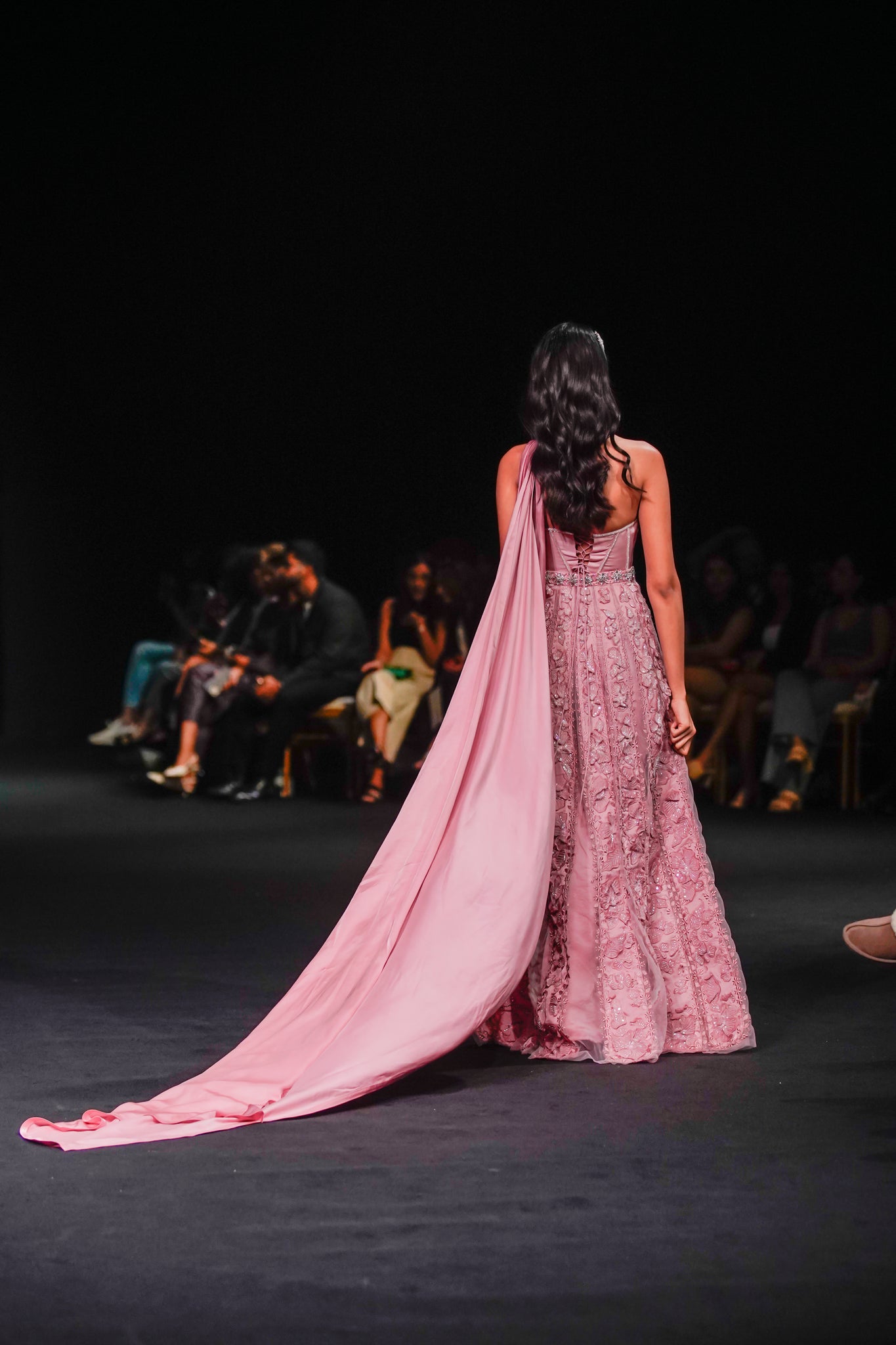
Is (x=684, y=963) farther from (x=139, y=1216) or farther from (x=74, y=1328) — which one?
(x=74, y=1328)

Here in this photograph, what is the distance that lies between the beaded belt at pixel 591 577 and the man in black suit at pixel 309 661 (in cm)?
436

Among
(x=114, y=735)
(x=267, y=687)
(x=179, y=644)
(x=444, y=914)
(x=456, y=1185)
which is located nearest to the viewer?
(x=456, y=1185)

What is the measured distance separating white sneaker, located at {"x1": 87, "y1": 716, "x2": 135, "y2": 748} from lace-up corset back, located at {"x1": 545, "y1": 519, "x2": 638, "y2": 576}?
23.0 ft

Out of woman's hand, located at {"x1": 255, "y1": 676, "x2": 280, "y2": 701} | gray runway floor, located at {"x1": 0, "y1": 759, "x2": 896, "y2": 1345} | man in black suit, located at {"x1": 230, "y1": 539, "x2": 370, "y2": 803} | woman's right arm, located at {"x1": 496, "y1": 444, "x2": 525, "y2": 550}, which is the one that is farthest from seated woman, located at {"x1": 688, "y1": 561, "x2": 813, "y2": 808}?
woman's right arm, located at {"x1": 496, "y1": 444, "x2": 525, "y2": 550}

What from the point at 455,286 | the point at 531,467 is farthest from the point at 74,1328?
the point at 455,286

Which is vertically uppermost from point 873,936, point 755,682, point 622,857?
point 755,682

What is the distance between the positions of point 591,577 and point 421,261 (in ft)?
20.6

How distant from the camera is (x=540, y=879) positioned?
2549 mm

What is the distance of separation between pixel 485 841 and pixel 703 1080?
526 mm

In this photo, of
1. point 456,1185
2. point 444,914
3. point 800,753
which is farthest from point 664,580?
point 800,753

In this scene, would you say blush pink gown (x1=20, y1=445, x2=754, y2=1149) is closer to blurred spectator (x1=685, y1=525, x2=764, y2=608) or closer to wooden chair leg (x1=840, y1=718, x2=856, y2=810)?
wooden chair leg (x1=840, y1=718, x2=856, y2=810)

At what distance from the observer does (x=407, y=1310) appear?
154 centimetres

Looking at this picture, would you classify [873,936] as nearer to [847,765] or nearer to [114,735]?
[847,765]

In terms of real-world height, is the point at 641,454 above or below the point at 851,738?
above
